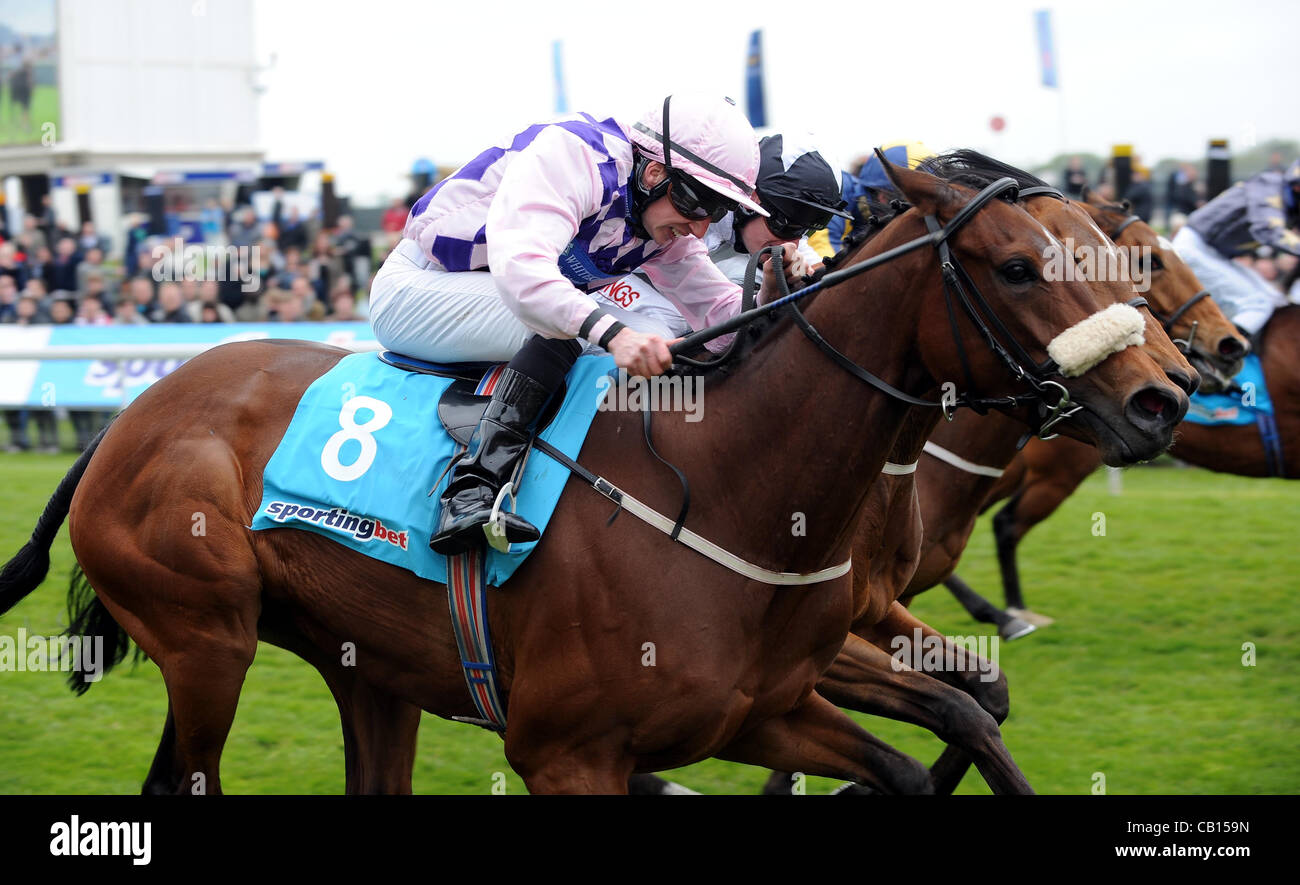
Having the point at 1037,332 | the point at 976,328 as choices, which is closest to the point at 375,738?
the point at 976,328

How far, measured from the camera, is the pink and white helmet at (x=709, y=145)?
10.5 ft

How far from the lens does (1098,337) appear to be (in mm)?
2771

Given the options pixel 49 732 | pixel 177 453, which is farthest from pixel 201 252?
pixel 177 453

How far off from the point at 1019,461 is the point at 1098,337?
4.56 metres

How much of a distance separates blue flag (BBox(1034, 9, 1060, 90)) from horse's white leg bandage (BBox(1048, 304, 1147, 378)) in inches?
471

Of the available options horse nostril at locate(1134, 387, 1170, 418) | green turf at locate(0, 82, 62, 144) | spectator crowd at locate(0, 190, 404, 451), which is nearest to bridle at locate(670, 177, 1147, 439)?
horse nostril at locate(1134, 387, 1170, 418)

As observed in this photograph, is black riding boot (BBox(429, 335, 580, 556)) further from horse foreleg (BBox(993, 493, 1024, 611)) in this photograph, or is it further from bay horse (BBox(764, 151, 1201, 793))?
horse foreleg (BBox(993, 493, 1024, 611))

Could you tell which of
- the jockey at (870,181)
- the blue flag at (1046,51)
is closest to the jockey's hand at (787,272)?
the jockey at (870,181)

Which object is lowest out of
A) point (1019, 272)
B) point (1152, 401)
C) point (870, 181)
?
point (1152, 401)

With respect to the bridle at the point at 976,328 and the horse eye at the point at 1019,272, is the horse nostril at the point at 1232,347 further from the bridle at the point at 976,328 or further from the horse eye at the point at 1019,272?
the horse eye at the point at 1019,272

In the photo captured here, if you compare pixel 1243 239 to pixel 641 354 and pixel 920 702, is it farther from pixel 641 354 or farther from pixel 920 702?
pixel 641 354

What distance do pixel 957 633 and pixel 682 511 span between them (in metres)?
4.23

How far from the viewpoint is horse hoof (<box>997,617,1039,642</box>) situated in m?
6.96

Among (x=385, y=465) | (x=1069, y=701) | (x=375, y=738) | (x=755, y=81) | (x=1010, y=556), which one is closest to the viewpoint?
(x=385, y=465)
